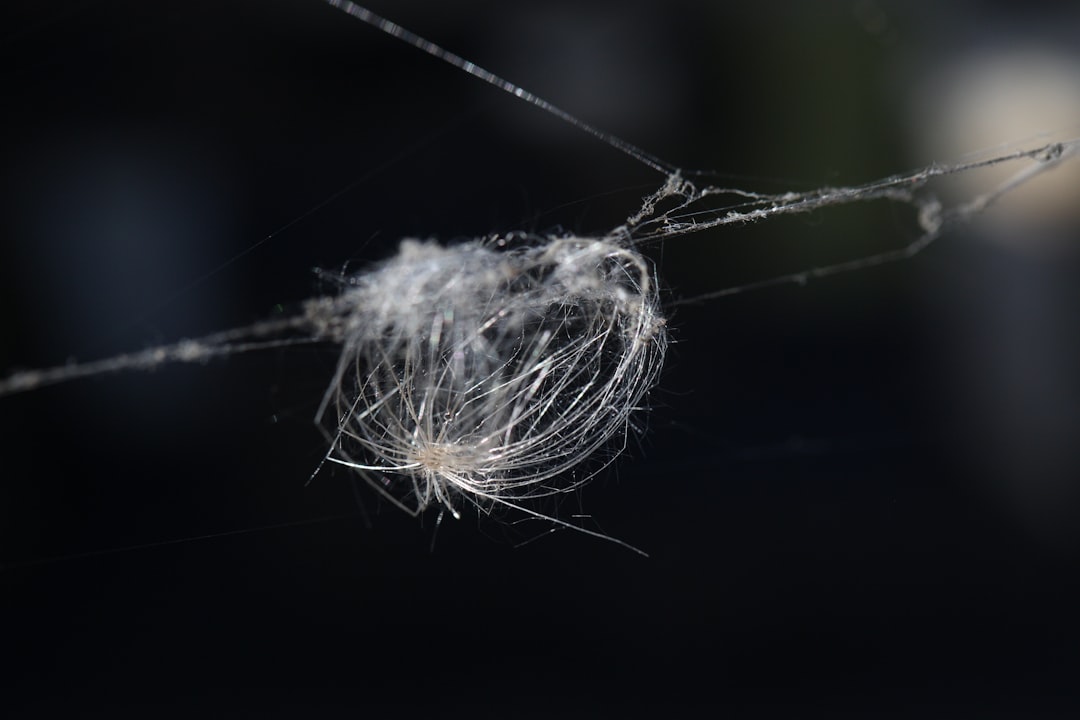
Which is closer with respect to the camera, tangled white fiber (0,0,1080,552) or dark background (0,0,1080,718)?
tangled white fiber (0,0,1080,552)

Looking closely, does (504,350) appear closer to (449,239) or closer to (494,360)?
(494,360)

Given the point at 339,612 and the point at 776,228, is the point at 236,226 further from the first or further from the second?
the point at 776,228

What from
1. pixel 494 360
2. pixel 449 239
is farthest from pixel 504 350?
pixel 449 239

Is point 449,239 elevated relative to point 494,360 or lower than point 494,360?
elevated

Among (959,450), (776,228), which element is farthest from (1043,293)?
(776,228)
